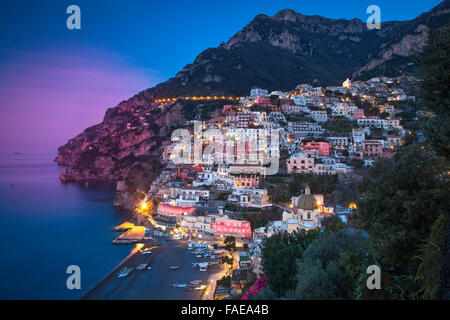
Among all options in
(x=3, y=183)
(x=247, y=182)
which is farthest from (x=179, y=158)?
(x=3, y=183)

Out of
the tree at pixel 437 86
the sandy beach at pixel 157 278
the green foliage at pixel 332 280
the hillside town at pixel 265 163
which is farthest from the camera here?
the hillside town at pixel 265 163

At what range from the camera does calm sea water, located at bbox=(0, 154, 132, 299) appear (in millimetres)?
21594

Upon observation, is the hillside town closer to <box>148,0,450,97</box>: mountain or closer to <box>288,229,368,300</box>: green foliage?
<box>288,229,368,300</box>: green foliage

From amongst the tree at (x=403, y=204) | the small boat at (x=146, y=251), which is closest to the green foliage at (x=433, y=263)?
the tree at (x=403, y=204)

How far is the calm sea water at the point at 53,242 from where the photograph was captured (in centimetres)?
2159

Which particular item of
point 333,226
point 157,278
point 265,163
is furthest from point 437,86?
point 265,163

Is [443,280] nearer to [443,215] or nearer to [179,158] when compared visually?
[443,215]

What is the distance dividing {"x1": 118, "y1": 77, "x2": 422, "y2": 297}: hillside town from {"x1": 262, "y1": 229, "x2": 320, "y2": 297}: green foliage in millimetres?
4128

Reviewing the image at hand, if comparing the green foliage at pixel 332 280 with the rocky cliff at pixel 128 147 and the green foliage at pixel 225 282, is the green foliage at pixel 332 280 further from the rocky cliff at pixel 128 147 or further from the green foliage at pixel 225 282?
the rocky cliff at pixel 128 147

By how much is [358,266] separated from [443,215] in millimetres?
2170

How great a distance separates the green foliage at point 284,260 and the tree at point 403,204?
4.45m

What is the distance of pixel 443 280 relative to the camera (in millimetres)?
4078

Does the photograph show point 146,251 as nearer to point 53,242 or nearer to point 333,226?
point 53,242
